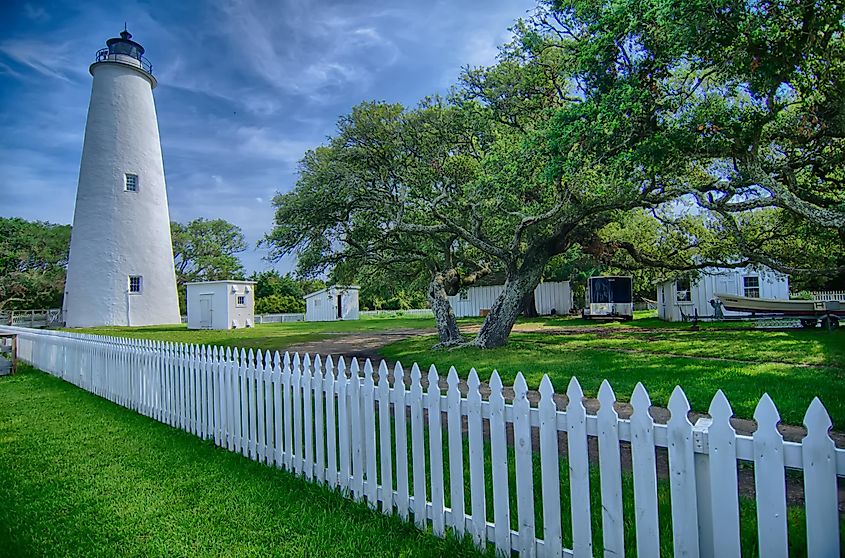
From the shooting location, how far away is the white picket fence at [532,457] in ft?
6.47

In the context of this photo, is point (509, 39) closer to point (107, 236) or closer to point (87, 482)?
point (87, 482)

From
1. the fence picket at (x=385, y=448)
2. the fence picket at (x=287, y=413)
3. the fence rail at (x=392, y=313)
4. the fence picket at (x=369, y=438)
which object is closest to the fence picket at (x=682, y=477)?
the fence picket at (x=385, y=448)

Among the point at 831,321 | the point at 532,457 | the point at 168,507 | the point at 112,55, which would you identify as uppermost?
the point at 112,55

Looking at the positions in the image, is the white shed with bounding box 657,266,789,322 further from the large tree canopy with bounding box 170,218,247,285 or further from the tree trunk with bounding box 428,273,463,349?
the large tree canopy with bounding box 170,218,247,285

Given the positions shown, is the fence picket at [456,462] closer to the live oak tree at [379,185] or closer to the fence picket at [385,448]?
the fence picket at [385,448]

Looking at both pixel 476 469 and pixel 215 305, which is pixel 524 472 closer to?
pixel 476 469

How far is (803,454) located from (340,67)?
39.6 feet

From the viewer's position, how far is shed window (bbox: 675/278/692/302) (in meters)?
20.9

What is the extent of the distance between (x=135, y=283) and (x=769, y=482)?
27882 mm

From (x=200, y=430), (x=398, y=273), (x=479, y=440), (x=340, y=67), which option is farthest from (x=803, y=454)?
(x=398, y=273)

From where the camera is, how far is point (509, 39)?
10727 millimetres

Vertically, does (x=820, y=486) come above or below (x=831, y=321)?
above

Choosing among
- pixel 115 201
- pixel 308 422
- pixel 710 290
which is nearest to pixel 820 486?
pixel 308 422

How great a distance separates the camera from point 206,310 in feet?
83.8
